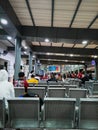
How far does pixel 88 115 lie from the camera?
4582 millimetres

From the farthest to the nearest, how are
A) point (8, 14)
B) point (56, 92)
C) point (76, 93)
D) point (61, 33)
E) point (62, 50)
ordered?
1. point (62, 50)
2. point (61, 33)
3. point (8, 14)
4. point (56, 92)
5. point (76, 93)

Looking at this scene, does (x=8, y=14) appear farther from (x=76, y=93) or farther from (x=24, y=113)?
(x=24, y=113)

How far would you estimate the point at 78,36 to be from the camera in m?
14.2

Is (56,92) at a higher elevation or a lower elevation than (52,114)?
higher

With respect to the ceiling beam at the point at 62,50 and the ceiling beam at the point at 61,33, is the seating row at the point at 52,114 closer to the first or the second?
the ceiling beam at the point at 61,33

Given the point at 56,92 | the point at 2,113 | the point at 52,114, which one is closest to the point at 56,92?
the point at 56,92

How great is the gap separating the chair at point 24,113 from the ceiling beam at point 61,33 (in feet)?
32.2

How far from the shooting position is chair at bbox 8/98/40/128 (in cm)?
450

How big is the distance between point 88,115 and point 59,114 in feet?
1.84

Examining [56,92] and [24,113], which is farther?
[56,92]

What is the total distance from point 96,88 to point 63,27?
415 centimetres

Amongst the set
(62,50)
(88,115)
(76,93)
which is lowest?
(88,115)

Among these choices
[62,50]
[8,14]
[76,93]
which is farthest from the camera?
[62,50]

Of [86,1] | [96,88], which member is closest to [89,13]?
[86,1]
